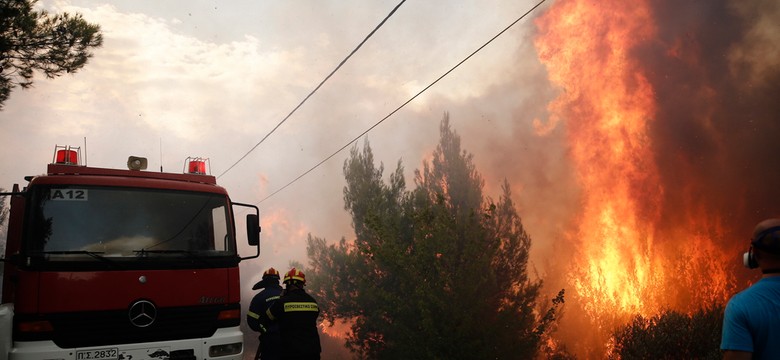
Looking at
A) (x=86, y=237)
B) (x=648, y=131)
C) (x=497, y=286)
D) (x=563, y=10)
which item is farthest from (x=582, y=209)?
(x=86, y=237)

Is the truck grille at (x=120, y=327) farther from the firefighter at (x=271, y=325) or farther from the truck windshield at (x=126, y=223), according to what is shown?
the firefighter at (x=271, y=325)

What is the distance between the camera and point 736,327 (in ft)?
8.23

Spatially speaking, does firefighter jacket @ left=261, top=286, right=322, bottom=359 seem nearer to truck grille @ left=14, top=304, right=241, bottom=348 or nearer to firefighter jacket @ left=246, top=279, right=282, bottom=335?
truck grille @ left=14, top=304, right=241, bottom=348

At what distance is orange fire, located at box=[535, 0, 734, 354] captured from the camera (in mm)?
21531

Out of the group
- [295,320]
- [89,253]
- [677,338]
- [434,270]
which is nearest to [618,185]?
[677,338]

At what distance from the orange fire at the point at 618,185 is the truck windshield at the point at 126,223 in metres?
18.4

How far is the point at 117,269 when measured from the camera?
19.8ft

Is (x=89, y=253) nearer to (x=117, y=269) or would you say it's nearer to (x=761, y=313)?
(x=117, y=269)

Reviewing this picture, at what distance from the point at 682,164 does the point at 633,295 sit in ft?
17.3

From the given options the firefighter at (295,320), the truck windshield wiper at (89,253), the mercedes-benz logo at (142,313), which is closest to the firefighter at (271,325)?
the firefighter at (295,320)

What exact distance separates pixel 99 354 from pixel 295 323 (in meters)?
1.95

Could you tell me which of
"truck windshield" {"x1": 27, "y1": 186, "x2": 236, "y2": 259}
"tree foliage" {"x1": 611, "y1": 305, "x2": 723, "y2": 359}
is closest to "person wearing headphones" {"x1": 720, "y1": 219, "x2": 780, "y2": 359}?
"truck windshield" {"x1": 27, "y1": 186, "x2": 236, "y2": 259}

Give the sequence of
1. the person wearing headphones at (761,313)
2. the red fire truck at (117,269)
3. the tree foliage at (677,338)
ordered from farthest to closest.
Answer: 1. the tree foliage at (677,338)
2. the red fire truck at (117,269)
3. the person wearing headphones at (761,313)

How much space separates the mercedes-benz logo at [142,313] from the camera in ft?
19.9
